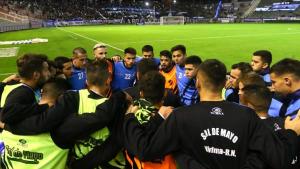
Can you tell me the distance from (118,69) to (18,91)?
4157 millimetres

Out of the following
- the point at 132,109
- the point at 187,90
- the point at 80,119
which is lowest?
the point at 187,90

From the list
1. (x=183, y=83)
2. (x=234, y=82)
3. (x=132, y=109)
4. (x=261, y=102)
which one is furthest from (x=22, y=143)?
(x=183, y=83)

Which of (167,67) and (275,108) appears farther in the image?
(167,67)

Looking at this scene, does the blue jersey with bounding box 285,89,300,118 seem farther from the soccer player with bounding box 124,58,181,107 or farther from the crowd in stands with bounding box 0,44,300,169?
the soccer player with bounding box 124,58,181,107

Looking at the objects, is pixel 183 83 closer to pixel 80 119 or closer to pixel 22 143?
pixel 80 119

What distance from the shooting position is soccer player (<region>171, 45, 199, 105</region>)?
708 cm

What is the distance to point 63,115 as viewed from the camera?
11.9 ft

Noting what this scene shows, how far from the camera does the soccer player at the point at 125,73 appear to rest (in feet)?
26.5

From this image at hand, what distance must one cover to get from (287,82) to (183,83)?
3.30 m

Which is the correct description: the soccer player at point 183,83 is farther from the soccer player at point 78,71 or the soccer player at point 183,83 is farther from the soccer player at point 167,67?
the soccer player at point 78,71

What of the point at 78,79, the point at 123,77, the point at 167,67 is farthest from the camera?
the point at 123,77

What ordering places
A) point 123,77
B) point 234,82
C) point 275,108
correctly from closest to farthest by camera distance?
point 275,108
point 234,82
point 123,77

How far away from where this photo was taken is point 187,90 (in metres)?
7.21

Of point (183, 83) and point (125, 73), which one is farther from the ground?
point (125, 73)
